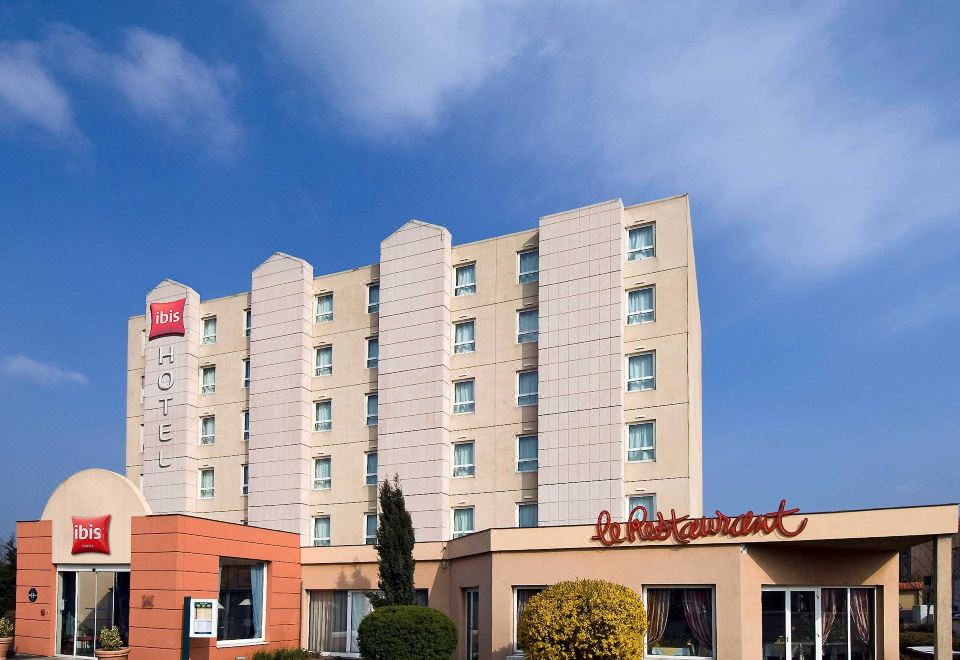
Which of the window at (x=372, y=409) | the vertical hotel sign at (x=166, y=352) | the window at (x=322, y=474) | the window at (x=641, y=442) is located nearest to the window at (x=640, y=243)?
the window at (x=641, y=442)

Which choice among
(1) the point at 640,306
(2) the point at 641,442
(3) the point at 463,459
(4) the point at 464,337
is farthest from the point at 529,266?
(2) the point at 641,442

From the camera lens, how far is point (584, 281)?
38906mm

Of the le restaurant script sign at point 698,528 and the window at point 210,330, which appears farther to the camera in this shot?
the window at point 210,330

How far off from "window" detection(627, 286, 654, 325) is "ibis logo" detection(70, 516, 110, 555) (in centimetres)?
2158

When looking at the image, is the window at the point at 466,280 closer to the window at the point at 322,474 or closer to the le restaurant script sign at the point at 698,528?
the window at the point at 322,474

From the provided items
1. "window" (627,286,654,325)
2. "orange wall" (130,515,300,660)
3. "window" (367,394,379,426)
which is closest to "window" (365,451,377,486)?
"window" (367,394,379,426)

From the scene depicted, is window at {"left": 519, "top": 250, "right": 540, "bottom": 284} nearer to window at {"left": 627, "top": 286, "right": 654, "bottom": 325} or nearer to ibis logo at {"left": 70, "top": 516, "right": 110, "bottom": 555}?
window at {"left": 627, "top": 286, "right": 654, "bottom": 325}

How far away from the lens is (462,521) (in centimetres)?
4097

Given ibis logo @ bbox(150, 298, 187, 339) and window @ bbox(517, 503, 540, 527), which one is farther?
ibis logo @ bbox(150, 298, 187, 339)

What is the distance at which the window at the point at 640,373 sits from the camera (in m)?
37.5

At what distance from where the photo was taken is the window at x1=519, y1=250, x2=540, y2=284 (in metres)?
41.2

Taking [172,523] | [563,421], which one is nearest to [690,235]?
[563,421]

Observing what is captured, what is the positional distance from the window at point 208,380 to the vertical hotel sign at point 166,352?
1475mm

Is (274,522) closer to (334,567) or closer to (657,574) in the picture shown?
(334,567)
